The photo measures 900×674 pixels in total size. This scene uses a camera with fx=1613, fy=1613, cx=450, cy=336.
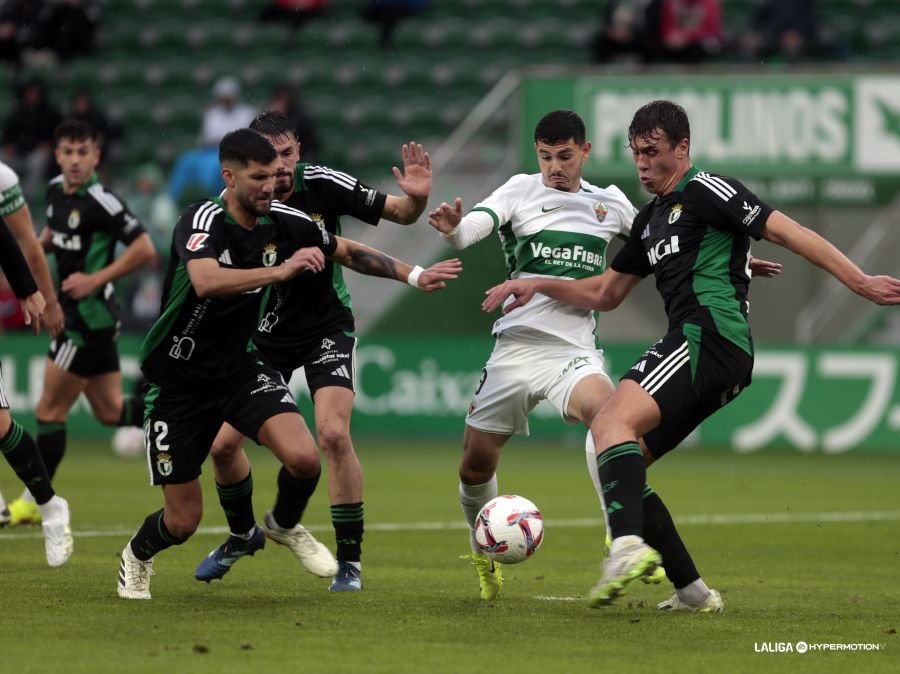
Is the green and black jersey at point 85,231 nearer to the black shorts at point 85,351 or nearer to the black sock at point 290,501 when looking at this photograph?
the black shorts at point 85,351

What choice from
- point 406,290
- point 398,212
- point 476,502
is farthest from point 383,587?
point 406,290

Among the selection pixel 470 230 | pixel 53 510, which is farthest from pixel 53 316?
pixel 470 230

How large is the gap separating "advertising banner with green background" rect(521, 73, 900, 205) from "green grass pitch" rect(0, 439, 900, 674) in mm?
5598

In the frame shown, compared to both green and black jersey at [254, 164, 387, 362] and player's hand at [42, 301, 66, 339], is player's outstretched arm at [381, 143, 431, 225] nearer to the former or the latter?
green and black jersey at [254, 164, 387, 362]

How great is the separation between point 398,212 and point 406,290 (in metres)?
11.0


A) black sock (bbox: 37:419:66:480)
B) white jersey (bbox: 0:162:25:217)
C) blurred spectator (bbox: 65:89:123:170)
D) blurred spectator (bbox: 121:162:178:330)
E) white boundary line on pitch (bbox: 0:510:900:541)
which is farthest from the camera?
blurred spectator (bbox: 65:89:123:170)

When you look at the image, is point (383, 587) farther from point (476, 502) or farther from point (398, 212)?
point (398, 212)

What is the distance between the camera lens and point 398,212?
8789 millimetres

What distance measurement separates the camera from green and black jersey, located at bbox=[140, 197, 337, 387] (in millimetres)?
7688

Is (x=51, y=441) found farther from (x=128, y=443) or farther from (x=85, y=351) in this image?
(x=128, y=443)

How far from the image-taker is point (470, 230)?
325 inches

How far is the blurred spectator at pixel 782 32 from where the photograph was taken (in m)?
21.0

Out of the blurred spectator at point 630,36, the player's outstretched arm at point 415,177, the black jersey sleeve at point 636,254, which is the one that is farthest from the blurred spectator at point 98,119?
the black jersey sleeve at point 636,254

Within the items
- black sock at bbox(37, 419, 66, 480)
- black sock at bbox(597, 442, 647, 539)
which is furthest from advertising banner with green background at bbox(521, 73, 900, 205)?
black sock at bbox(597, 442, 647, 539)
